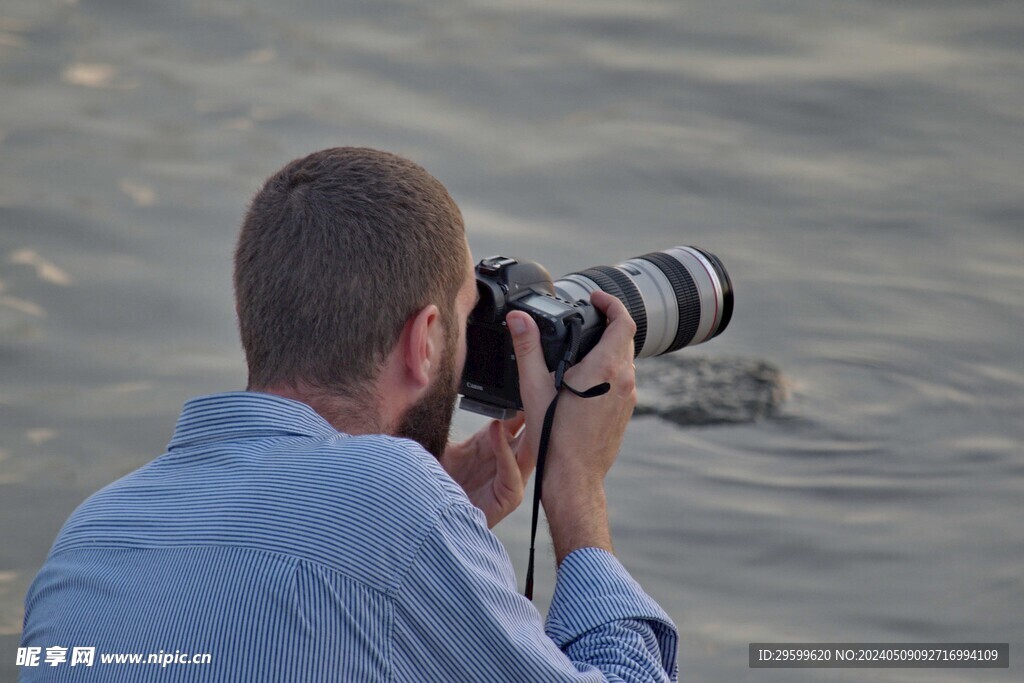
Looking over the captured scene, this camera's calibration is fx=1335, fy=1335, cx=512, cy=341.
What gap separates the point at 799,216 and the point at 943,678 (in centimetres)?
266

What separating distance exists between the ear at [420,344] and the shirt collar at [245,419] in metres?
0.18

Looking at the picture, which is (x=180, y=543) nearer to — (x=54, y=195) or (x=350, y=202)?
(x=350, y=202)

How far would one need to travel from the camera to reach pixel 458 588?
1.46 m

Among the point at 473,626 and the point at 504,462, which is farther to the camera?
the point at 504,462

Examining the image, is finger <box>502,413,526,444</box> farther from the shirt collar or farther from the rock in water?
the rock in water

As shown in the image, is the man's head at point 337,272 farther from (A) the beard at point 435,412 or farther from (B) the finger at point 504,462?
(B) the finger at point 504,462

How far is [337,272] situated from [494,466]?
876 millimetres

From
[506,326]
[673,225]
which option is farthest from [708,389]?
[506,326]

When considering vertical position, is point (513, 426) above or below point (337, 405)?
below

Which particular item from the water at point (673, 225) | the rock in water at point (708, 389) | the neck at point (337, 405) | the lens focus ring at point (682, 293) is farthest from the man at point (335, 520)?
the rock in water at point (708, 389)

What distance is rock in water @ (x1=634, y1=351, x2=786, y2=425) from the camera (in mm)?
4289

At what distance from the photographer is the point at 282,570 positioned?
139 cm

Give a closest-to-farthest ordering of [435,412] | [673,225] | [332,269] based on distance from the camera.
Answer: [332,269] < [435,412] < [673,225]

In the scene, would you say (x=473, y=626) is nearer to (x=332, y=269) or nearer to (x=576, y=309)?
(x=332, y=269)
